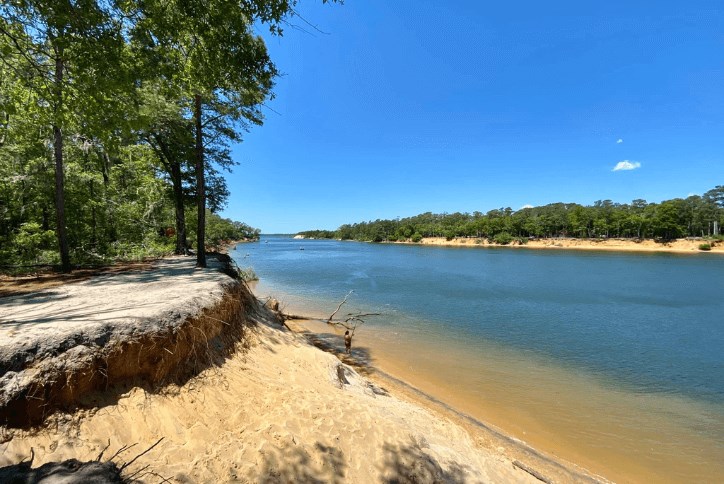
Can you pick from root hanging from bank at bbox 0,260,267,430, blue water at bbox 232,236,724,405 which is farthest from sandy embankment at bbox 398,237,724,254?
root hanging from bank at bbox 0,260,267,430

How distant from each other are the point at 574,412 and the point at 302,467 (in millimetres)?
8664

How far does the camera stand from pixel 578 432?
782cm

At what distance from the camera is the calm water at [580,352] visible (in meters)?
7.84

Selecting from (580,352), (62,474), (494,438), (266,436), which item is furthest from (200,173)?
(580,352)

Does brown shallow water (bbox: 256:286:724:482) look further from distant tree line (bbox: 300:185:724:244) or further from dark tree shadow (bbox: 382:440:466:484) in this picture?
distant tree line (bbox: 300:185:724:244)

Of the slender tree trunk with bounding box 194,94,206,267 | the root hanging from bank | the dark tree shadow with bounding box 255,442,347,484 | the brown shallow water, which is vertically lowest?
the brown shallow water

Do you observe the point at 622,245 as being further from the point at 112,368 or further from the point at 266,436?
the point at 112,368

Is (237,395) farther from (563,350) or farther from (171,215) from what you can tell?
(171,215)

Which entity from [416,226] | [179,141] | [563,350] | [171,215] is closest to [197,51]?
[179,141]

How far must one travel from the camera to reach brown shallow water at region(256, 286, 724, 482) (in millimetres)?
6891

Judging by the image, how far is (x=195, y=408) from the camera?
4.19 m

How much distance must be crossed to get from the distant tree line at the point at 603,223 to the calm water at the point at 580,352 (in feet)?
215

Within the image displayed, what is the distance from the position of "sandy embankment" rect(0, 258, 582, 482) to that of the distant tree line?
10032 centimetres

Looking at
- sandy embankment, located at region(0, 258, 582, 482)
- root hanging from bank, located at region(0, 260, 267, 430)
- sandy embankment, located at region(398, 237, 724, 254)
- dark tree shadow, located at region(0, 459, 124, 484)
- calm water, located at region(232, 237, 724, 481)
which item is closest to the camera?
dark tree shadow, located at region(0, 459, 124, 484)
